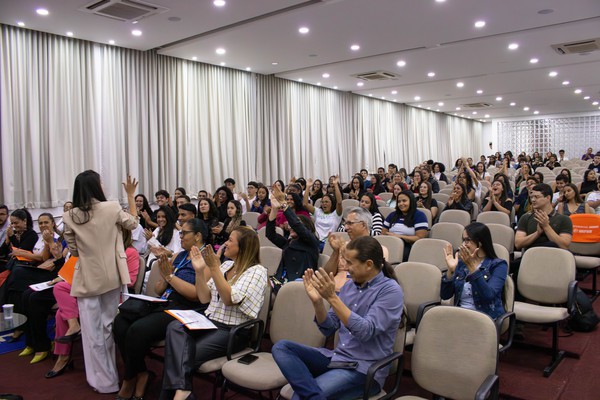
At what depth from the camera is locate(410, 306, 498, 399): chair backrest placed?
94.0 inches

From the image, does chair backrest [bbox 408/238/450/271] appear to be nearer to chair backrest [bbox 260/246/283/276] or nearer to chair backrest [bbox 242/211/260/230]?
chair backrest [bbox 260/246/283/276]

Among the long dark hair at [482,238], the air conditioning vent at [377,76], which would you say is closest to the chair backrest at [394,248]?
the long dark hair at [482,238]

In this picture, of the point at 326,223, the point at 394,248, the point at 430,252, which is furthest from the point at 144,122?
the point at 430,252

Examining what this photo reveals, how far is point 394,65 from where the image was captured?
35.8ft

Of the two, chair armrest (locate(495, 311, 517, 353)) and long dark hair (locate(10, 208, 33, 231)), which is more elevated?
long dark hair (locate(10, 208, 33, 231))

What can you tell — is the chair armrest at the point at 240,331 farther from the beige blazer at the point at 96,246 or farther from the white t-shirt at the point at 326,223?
the white t-shirt at the point at 326,223

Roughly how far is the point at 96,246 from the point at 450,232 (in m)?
3.83

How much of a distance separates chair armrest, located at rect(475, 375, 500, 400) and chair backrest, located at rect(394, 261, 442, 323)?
3.96 feet

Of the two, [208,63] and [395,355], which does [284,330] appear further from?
[208,63]

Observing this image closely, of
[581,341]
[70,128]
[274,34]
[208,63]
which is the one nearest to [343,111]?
[208,63]

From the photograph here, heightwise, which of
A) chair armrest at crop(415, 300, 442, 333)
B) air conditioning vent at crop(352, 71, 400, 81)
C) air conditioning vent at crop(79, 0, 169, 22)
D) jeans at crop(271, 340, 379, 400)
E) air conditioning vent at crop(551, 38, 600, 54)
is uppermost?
air conditioning vent at crop(352, 71, 400, 81)

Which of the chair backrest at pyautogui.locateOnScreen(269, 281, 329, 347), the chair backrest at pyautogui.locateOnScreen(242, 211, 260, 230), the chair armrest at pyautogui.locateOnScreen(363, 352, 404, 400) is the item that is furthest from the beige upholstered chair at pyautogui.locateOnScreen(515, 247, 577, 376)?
the chair backrest at pyautogui.locateOnScreen(242, 211, 260, 230)

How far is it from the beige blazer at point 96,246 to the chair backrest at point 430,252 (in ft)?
8.90

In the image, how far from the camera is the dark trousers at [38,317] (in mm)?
4434
